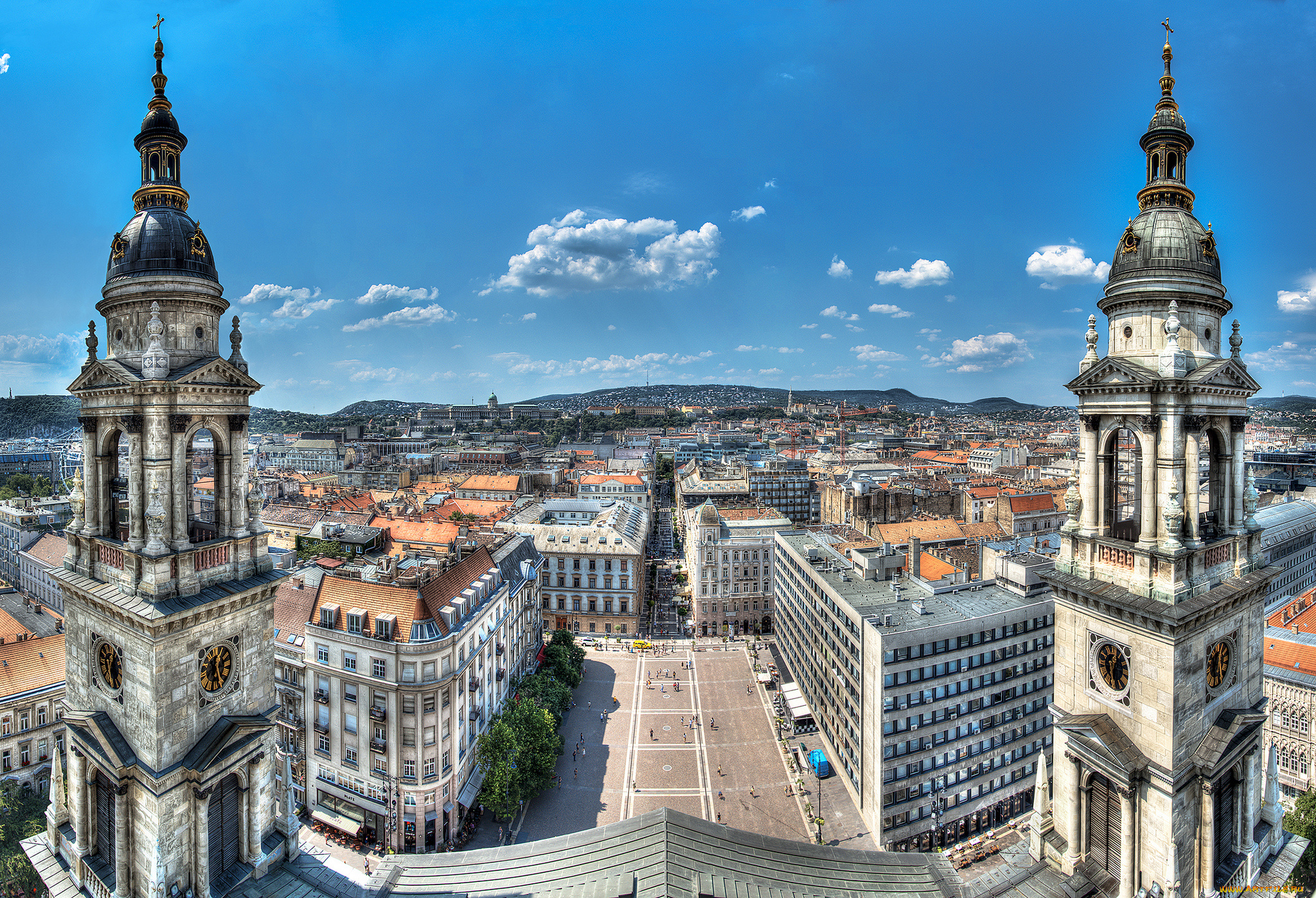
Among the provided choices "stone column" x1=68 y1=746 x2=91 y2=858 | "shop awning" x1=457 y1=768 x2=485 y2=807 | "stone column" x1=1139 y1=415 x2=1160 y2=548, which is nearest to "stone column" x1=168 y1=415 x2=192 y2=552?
"stone column" x1=68 y1=746 x2=91 y2=858

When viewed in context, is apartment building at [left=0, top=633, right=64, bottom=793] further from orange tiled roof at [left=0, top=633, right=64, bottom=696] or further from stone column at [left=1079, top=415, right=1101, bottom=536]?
stone column at [left=1079, top=415, right=1101, bottom=536]

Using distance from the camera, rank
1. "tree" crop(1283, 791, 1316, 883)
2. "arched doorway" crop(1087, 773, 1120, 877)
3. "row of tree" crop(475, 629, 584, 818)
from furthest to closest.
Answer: "row of tree" crop(475, 629, 584, 818) < "tree" crop(1283, 791, 1316, 883) < "arched doorway" crop(1087, 773, 1120, 877)

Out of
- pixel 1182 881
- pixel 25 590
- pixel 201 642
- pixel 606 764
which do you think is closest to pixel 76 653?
pixel 201 642

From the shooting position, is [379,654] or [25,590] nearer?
[379,654]

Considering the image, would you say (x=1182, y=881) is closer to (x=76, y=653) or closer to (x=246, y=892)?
(x=246, y=892)

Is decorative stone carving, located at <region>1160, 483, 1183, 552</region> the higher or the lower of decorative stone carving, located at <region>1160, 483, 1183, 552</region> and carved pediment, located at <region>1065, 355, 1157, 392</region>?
the lower

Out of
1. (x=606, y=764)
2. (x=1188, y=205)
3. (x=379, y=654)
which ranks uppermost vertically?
(x=1188, y=205)
